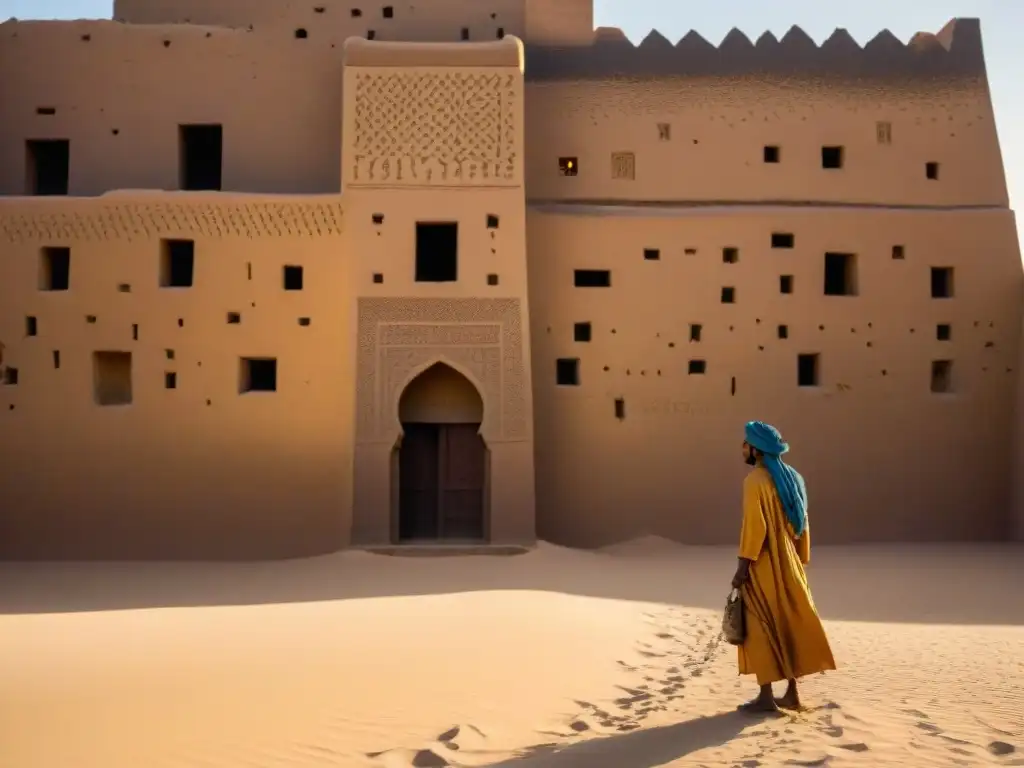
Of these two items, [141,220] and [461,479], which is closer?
[141,220]

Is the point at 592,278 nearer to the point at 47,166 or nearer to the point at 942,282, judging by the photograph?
the point at 942,282

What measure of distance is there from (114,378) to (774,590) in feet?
35.5

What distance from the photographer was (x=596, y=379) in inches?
515

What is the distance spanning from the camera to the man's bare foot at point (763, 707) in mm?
4410

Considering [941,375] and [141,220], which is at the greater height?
[141,220]

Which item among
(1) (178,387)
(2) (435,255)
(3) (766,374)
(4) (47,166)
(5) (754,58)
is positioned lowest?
(1) (178,387)

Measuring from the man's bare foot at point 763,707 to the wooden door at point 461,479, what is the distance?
8487 millimetres

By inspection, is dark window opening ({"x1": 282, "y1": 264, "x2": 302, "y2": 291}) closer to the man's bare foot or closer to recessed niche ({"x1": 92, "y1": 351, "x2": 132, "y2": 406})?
recessed niche ({"x1": 92, "y1": 351, "x2": 132, "y2": 406})

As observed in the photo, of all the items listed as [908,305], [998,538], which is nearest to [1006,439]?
[998,538]

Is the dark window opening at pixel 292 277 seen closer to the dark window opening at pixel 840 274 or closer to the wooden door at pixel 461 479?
the wooden door at pixel 461 479

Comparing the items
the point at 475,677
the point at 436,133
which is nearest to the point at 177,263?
the point at 436,133

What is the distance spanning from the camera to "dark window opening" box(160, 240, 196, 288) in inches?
502

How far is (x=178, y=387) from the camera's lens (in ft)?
40.8

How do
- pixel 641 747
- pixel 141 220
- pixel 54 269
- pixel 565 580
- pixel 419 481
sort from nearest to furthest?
pixel 641 747 → pixel 565 580 → pixel 141 220 → pixel 419 481 → pixel 54 269
